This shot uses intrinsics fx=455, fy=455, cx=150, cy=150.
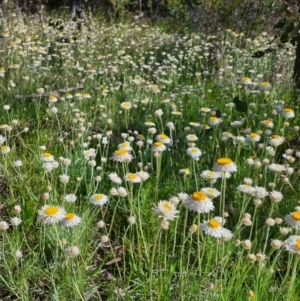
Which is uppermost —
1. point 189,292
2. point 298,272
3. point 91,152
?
→ point 91,152

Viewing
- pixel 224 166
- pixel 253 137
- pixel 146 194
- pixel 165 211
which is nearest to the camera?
pixel 165 211

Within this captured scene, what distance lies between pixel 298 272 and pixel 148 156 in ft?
4.29

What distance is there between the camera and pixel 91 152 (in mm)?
2418

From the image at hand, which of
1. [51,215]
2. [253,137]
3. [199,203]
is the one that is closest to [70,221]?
[51,215]

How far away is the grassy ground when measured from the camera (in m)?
1.69

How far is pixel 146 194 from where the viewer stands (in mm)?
2396

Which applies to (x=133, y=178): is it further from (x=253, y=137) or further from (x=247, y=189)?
(x=253, y=137)

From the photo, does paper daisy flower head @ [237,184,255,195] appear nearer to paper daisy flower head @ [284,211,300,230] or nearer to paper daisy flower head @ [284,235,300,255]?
paper daisy flower head @ [284,211,300,230]

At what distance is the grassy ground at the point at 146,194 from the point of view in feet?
5.54

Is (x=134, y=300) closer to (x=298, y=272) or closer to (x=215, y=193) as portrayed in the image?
(x=215, y=193)

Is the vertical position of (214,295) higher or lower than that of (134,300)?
higher

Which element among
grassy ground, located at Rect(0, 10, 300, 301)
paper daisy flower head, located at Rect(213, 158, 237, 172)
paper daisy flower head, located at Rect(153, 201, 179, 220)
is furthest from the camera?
paper daisy flower head, located at Rect(213, 158, 237, 172)

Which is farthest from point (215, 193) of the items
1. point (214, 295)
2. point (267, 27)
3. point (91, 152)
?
point (267, 27)

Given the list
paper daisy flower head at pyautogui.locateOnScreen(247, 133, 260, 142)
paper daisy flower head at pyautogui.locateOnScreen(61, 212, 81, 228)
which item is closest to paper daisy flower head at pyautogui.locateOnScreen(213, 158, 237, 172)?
paper daisy flower head at pyautogui.locateOnScreen(61, 212, 81, 228)
